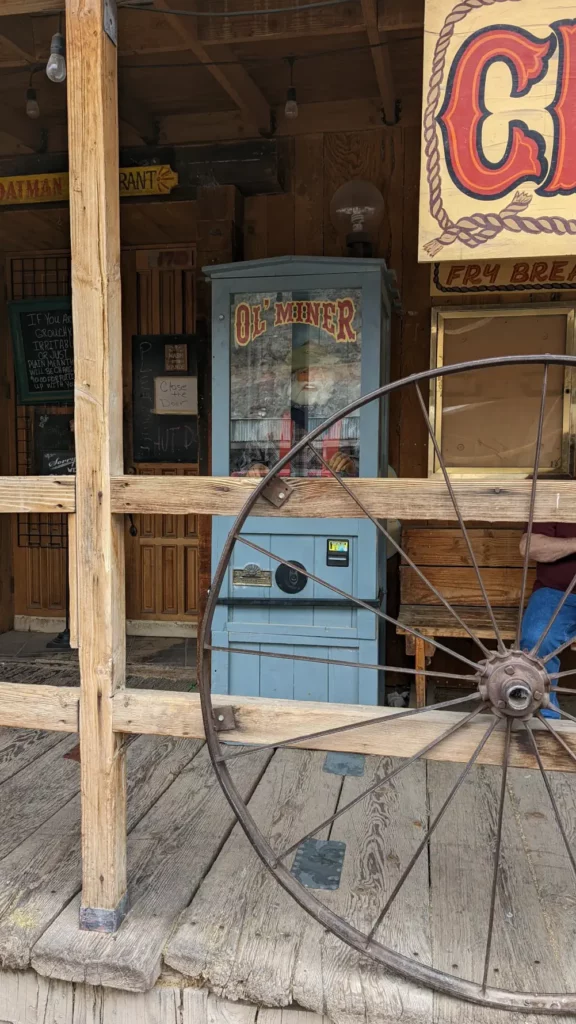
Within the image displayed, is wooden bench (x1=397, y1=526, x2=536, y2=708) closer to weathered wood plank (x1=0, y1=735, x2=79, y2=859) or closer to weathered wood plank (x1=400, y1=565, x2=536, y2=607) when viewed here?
weathered wood plank (x1=400, y1=565, x2=536, y2=607)

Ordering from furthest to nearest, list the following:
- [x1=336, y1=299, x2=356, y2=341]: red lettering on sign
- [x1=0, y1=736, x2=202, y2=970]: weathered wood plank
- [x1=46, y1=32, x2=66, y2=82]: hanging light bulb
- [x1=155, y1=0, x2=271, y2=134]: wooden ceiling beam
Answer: [x1=336, y1=299, x2=356, y2=341]: red lettering on sign
[x1=155, y1=0, x2=271, y2=134]: wooden ceiling beam
[x1=46, y1=32, x2=66, y2=82]: hanging light bulb
[x1=0, y1=736, x2=202, y2=970]: weathered wood plank

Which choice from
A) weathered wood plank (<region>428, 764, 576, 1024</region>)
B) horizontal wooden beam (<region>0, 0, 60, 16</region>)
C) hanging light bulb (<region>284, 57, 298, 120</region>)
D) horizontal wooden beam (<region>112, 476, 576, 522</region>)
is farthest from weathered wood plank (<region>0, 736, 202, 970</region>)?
hanging light bulb (<region>284, 57, 298, 120</region>)

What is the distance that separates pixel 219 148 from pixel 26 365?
6.97ft

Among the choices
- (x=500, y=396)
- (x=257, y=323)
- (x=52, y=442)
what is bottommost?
(x=52, y=442)

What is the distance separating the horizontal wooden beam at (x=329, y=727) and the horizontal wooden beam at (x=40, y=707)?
14cm

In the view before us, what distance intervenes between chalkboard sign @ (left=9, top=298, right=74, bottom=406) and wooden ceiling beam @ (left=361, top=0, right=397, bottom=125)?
2470 millimetres

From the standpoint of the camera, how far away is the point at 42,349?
5.27 m

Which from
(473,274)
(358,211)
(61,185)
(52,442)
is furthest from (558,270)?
(52,442)

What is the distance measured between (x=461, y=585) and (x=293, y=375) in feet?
4.71

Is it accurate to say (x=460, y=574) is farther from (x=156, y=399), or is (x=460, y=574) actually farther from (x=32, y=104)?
(x=32, y=104)

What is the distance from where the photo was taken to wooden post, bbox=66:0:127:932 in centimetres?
205

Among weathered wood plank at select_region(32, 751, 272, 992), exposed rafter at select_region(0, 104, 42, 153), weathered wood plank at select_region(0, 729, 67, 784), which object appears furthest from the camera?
exposed rafter at select_region(0, 104, 42, 153)

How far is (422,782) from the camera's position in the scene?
305 cm

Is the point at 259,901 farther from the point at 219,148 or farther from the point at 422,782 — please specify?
the point at 219,148
